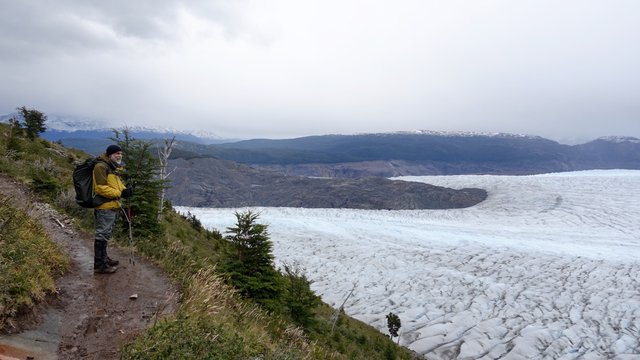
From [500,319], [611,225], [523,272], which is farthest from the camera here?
[611,225]

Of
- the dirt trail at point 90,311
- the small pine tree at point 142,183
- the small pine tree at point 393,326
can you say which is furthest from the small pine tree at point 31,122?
the small pine tree at point 393,326

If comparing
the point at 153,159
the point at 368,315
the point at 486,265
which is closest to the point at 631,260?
the point at 486,265

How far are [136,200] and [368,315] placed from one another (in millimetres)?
12885

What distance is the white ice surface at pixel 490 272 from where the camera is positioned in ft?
51.5

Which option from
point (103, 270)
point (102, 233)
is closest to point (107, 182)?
point (102, 233)

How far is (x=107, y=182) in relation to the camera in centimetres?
566

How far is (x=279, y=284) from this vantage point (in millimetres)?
9039

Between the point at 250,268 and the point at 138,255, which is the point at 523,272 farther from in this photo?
the point at 138,255

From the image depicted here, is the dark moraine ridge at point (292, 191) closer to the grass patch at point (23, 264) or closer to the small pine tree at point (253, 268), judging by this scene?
the small pine tree at point (253, 268)

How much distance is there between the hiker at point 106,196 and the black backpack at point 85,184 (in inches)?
2.6

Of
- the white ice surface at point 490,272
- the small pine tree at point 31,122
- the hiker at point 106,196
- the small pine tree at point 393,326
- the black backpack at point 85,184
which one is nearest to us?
the black backpack at point 85,184

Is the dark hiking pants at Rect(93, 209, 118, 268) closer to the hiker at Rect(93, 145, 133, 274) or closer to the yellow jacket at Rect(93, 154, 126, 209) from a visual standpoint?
the hiker at Rect(93, 145, 133, 274)

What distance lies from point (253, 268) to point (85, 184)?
4.29m

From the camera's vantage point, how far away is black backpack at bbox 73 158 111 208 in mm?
5484
